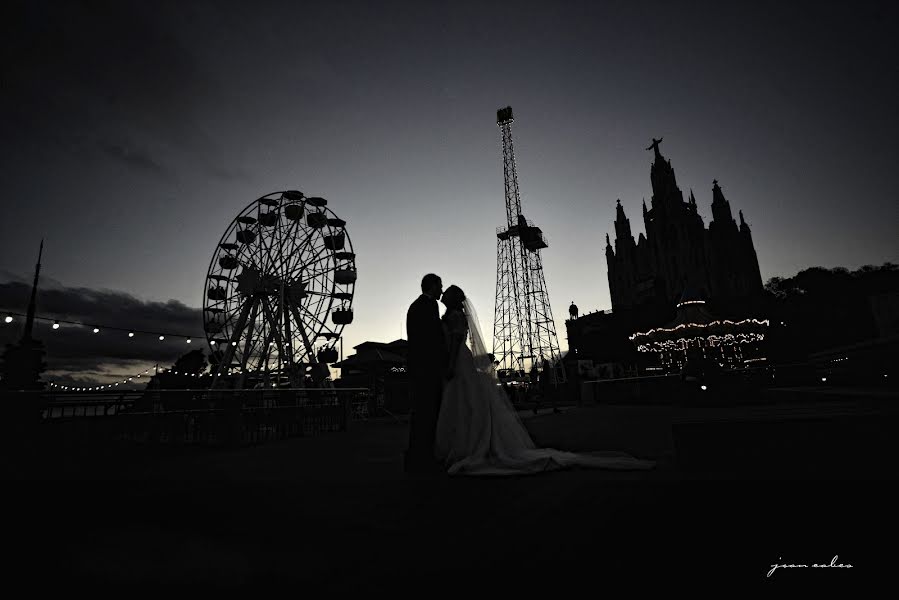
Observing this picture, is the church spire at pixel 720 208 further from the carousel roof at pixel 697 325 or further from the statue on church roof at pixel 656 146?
the carousel roof at pixel 697 325

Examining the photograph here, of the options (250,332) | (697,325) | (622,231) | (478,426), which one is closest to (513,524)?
(478,426)

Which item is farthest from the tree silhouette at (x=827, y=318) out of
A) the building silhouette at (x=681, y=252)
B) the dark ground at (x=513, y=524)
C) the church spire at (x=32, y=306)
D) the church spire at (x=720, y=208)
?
the church spire at (x=32, y=306)

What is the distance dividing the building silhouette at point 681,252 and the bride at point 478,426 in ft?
257

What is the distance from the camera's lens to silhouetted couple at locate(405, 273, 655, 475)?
14.3ft

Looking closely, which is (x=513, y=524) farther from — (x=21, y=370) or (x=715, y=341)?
(x=21, y=370)

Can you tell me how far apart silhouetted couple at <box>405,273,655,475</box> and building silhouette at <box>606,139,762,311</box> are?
78514 millimetres

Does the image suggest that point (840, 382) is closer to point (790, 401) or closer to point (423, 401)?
point (790, 401)

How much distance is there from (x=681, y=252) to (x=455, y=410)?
89.8 metres

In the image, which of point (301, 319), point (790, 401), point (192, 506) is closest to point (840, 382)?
point (790, 401)

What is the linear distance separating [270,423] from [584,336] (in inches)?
2465

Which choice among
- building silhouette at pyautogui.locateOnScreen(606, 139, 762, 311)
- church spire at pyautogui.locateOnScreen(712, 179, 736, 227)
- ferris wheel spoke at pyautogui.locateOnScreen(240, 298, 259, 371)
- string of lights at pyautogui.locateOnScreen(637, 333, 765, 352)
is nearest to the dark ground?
ferris wheel spoke at pyautogui.locateOnScreen(240, 298, 259, 371)

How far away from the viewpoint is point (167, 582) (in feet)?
6.06

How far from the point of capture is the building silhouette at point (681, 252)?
80.9m

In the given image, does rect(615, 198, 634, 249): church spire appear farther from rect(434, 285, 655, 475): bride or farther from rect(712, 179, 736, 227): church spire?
rect(434, 285, 655, 475): bride
